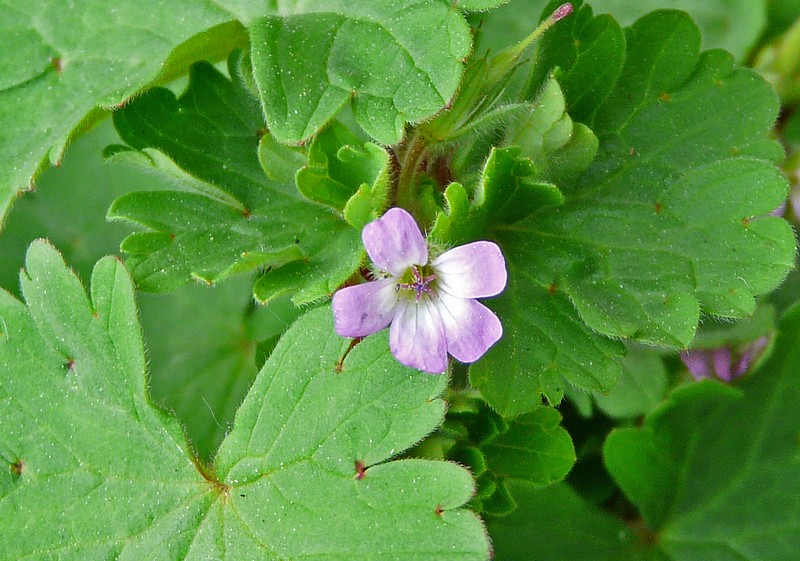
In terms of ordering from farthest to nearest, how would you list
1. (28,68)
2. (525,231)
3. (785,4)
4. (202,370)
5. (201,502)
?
(785,4), (202,370), (28,68), (525,231), (201,502)

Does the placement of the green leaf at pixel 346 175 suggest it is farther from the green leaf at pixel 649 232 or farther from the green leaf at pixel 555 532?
the green leaf at pixel 555 532

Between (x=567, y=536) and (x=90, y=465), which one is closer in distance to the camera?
(x=90, y=465)

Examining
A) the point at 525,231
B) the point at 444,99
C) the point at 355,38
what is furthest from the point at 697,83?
the point at 355,38

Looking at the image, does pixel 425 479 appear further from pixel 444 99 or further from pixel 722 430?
pixel 722 430

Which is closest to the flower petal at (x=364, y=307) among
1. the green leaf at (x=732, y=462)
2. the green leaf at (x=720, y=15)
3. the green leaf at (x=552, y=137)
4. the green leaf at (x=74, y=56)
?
the green leaf at (x=552, y=137)

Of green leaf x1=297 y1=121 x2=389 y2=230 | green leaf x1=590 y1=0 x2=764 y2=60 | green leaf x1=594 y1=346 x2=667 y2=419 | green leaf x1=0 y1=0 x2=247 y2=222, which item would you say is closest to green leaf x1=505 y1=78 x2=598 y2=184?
green leaf x1=297 y1=121 x2=389 y2=230

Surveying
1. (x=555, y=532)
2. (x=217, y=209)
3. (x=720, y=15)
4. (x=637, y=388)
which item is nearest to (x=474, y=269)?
(x=217, y=209)

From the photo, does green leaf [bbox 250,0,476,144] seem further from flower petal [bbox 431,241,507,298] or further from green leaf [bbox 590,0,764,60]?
green leaf [bbox 590,0,764,60]
